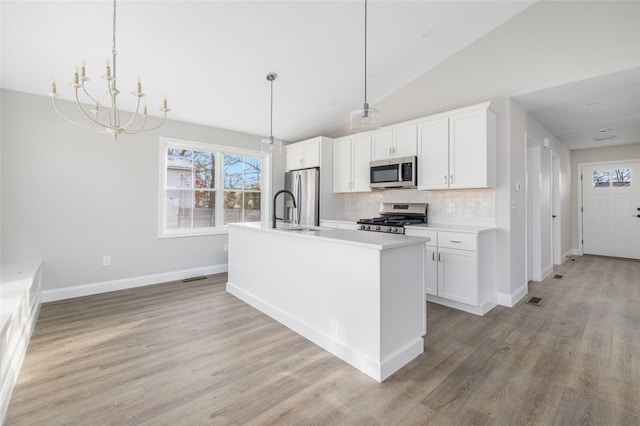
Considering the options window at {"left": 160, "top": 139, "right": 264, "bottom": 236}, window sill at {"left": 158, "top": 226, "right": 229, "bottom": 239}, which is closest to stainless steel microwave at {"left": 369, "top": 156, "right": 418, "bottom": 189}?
window at {"left": 160, "top": 139, "right": 264, "bottom": 236}

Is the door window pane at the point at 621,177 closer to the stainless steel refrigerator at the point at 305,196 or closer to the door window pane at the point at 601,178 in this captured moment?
the door window pane at the point at 601,178

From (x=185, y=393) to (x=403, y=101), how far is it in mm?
4317

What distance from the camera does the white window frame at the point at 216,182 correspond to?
14.2 ft

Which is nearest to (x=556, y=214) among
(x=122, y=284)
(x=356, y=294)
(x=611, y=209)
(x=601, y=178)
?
(x=611, y=209)

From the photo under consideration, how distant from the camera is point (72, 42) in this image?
Result: 108 inches

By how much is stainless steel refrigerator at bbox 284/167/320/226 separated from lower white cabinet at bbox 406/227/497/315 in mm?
1946

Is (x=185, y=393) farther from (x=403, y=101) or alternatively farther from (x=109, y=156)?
(x=403, y=101)

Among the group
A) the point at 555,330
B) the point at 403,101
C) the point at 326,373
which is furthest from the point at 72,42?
the point at 555,330

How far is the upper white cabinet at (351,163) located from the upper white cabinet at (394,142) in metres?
0.17

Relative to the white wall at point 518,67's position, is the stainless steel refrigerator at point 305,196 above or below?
below

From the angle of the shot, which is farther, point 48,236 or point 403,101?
point 403,101

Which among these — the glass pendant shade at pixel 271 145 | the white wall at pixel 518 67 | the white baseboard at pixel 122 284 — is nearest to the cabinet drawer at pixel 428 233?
the white wall at pixel 518 67

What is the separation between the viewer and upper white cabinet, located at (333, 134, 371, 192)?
4672 millimetres

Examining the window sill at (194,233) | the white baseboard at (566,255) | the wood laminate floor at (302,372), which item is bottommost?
the wood laminate floor at (302,372)
